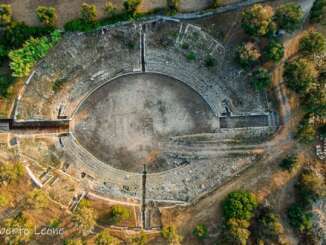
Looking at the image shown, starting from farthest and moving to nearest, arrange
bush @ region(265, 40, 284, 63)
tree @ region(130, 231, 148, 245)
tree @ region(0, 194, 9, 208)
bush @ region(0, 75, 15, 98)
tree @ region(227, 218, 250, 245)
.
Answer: bush @ region(0, 75, 15, 98) < tree @ region(130, 231, 148, 245) < tree @ region(0, 194, 9, 208) < bush @ region(265, 40, 284, 63) < tree @ region(227, 218, 250, 245)

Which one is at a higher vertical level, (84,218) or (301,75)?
(301,75)

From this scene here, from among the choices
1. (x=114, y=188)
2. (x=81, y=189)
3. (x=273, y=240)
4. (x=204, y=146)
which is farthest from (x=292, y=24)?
(x=81, y=189)

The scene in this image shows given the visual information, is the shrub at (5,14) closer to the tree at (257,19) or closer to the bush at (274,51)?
the tree at (257,19)

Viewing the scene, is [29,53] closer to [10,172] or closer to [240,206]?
[10,172]

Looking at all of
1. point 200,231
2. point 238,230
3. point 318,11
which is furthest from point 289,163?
point 318,11

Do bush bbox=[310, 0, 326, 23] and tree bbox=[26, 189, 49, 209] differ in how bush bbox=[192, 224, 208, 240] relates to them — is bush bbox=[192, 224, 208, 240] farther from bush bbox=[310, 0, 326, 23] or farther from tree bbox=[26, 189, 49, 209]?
bush bbox=[310, 0, 326, 23]

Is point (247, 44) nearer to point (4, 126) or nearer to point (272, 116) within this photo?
point (272, 116)

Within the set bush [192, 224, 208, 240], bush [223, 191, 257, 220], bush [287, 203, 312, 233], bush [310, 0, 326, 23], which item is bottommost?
bush [192, 224, 208, 240]

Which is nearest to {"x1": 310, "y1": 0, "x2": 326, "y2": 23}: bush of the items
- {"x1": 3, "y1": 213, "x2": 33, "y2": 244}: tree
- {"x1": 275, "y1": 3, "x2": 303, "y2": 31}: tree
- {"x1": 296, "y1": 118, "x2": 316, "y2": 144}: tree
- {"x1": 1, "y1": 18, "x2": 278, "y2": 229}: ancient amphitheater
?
{"x1": 275, "y1": 3, "x2": 303, "y2": 31}: tree
